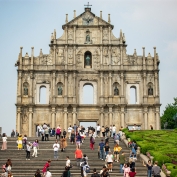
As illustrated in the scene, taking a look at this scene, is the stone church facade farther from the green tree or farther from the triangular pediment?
the green tree

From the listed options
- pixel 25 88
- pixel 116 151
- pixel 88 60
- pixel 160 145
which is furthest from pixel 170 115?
pixel 116 151

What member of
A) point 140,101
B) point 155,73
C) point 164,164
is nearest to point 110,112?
point 140,101

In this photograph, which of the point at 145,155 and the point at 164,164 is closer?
the point at 164,164

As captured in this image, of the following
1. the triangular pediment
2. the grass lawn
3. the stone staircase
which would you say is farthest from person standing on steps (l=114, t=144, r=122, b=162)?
the triangular pediment

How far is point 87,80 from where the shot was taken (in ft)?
170

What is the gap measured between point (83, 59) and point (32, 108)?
862 cm

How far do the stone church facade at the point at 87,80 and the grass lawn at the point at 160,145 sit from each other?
1129 centimetres

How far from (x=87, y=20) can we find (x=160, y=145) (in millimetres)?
25438

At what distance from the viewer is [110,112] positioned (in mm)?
50531

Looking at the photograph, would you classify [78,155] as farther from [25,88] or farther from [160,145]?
[25,88]

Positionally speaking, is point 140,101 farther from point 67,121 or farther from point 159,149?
point 159,149

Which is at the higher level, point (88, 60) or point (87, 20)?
point (87, 20)

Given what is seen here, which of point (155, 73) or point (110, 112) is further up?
point (155, 73)

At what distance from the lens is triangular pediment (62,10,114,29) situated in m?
53.3
